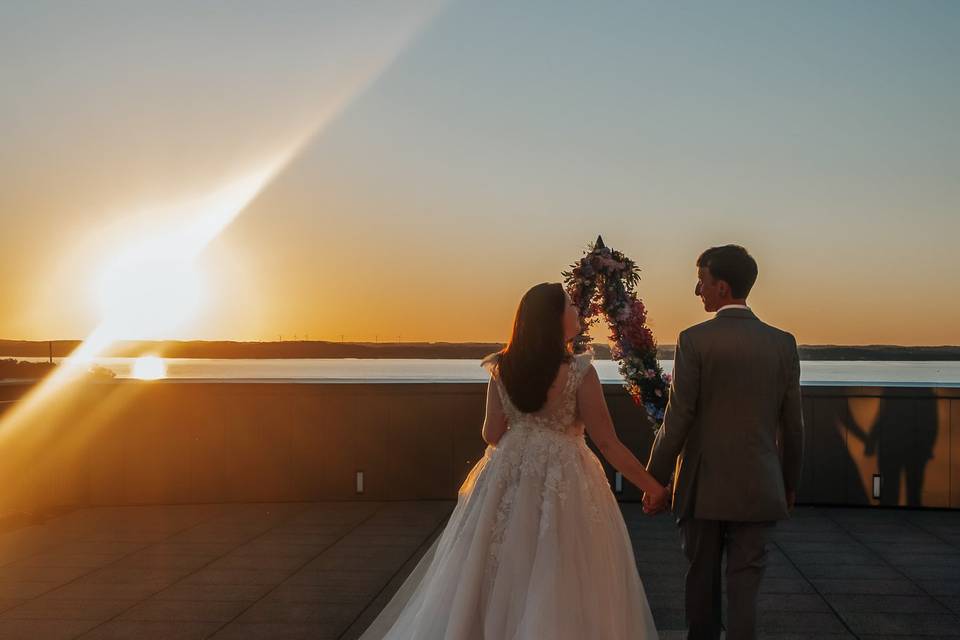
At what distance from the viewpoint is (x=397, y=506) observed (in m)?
9.57

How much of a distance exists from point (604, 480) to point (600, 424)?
31 cm

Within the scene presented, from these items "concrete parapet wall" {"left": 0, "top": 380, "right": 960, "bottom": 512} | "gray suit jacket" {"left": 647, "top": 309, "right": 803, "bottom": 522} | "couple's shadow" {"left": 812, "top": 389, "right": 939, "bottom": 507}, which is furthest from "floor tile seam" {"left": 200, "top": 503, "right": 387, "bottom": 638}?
"couple's shadow" {"left": 812, "top": 389, "right": 939, "bottom": 507}

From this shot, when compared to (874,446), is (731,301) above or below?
above

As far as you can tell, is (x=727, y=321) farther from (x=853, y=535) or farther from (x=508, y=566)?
(x=853, y=535)

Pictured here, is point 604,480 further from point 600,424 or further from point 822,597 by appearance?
point 822,597

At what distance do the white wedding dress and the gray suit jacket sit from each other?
382mm

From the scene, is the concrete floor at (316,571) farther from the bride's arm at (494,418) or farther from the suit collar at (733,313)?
the suit collar at (733,313)

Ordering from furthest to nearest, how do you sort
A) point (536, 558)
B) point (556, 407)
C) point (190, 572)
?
1. point (190, 572)
2. point (556, 407)
3. point (536, 558)

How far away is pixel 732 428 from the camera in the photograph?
13.3ft

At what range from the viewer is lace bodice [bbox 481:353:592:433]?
158 inches

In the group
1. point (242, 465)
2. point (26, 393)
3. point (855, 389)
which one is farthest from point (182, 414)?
point (855, 389)

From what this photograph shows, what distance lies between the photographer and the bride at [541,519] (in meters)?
3.90

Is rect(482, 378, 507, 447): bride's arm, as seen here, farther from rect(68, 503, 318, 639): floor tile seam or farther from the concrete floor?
rect(68, 503, 318, 639): floor tile seam

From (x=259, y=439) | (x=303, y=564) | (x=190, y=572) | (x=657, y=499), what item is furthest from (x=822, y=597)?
(x=259, y=439)
